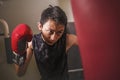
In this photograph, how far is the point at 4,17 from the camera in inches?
45.1

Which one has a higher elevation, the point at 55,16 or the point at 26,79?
the point at 55,16

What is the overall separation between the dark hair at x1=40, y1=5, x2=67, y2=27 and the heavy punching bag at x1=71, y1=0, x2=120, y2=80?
484 millimetres

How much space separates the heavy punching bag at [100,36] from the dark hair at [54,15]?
0.48 meters

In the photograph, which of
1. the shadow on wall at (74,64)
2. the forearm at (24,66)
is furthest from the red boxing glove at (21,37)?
the shadow on wall at (74,64)

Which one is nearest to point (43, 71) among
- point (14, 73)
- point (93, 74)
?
point (14, 73)

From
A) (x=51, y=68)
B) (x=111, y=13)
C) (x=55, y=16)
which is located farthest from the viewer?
(x=51, y=68)

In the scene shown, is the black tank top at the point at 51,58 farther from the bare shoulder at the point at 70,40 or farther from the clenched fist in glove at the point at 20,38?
the clenched fist in glove at the point at 20,38

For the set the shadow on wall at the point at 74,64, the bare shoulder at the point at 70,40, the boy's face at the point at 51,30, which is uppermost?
the boy's face at the point at 51,30

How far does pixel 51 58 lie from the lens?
1.21 metres

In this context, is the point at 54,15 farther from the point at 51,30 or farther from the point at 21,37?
the point at 21,37

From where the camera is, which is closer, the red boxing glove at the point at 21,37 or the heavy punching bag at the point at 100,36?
the heavy punching bag at the point at 100,36

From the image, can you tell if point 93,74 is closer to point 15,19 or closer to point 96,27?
point 96,27

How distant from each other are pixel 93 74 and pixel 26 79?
27.5 inches

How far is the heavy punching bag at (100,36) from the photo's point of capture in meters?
0.55
